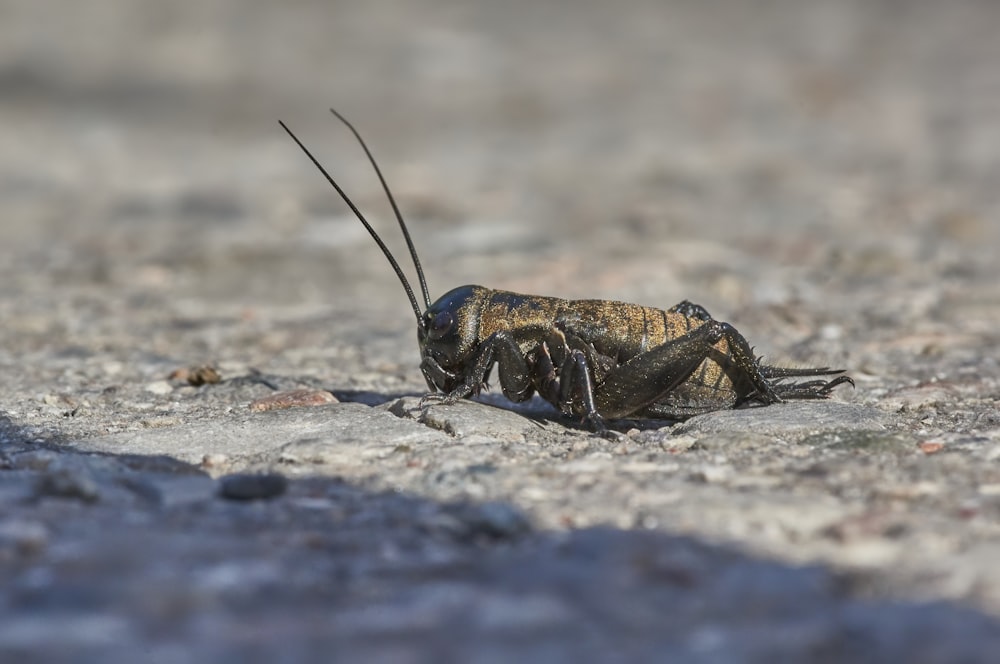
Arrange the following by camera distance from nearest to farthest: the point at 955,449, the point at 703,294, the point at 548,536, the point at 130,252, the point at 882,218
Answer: the point at 548,536 < the point at 955,449 < the point at 703,294 < the point at 130,252 < the point at 882,218

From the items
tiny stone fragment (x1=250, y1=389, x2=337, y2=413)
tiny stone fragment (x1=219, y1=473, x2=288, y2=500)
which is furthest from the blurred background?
tiny stone fragment (x1=219, y1=473, x2=288, y2=500)

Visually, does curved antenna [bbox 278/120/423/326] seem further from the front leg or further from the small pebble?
the small pebble

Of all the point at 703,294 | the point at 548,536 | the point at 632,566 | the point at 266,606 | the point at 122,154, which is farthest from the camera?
the point at 122,154

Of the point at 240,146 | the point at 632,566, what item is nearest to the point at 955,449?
the point at 632,566

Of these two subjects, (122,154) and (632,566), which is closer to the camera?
(632,566)

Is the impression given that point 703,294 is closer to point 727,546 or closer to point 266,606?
point 727,546

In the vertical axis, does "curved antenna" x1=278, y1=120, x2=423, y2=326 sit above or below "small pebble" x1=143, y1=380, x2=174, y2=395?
above

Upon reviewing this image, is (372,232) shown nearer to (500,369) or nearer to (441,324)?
(441,324)
